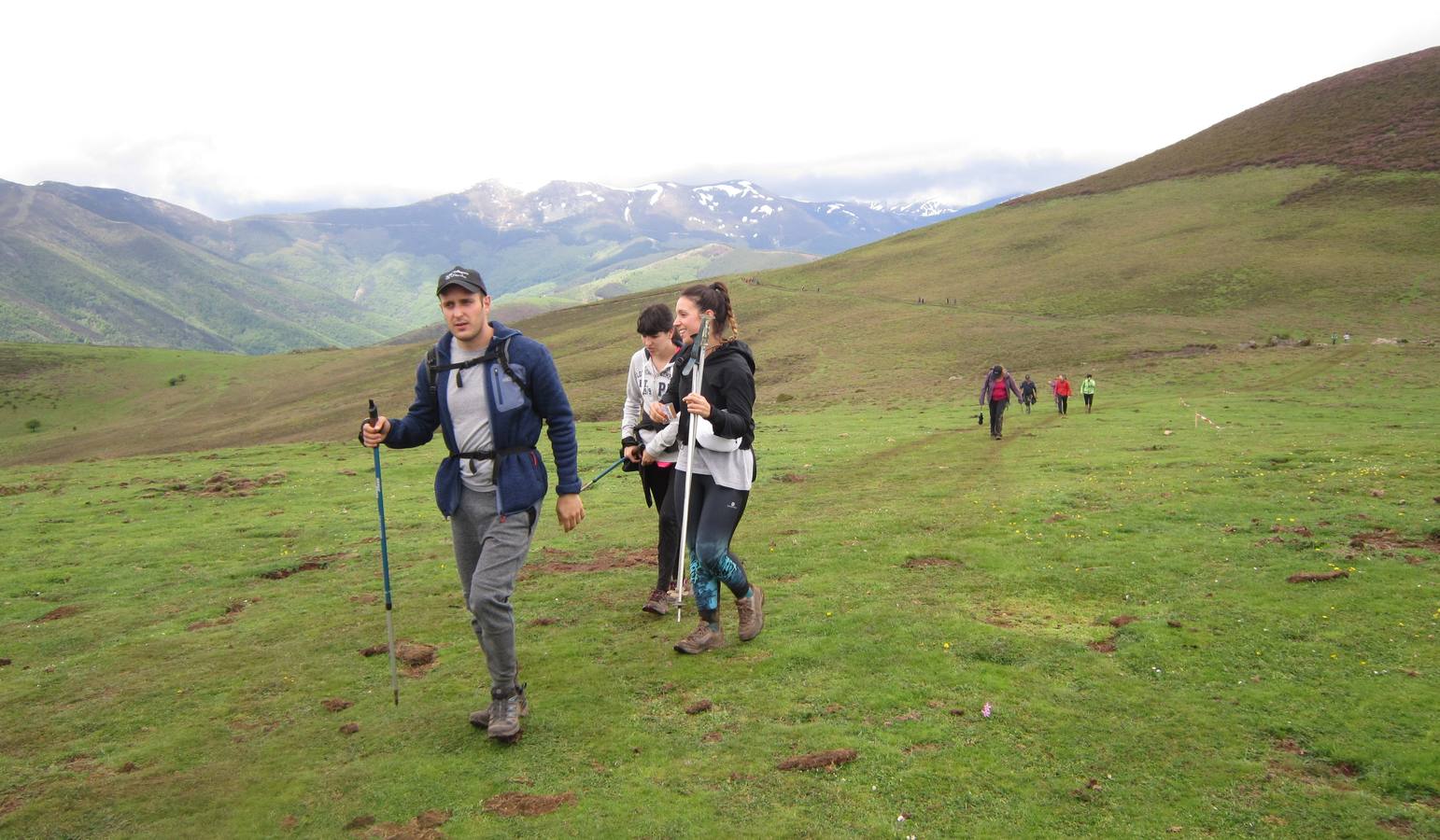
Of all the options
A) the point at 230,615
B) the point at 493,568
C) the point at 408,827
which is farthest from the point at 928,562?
the point at 230,615

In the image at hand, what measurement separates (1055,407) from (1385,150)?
8064 cm

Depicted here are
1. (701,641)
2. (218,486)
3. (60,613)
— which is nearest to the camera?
(701,641)

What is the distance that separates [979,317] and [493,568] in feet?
226

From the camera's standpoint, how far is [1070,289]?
74938 mm

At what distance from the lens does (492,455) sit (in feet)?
21.9

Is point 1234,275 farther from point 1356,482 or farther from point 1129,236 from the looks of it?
point 1356,482

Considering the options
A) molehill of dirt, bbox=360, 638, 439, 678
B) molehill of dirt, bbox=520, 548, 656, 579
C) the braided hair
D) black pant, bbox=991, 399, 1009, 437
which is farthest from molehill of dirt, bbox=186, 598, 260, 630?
black pant, bbox=991, 399, 1009, 437

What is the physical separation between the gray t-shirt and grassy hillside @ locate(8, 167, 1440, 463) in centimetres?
4191

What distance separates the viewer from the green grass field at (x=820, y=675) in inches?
222

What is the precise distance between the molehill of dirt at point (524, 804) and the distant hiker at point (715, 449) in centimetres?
260

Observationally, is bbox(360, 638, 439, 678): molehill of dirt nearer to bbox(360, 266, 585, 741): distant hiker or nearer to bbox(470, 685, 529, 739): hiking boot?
bbox(470, 685, 529, 739): hiking boot

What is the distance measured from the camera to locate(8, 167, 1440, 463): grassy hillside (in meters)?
56.2

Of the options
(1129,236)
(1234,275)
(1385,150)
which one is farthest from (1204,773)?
(1385,150)

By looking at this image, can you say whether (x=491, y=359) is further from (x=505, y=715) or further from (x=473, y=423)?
(x=505, y=715)
